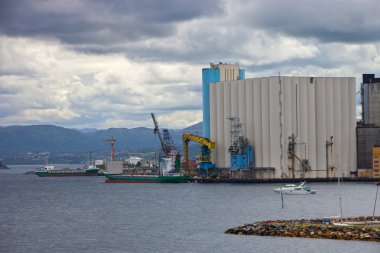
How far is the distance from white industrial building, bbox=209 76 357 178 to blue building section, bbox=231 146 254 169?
99 cm

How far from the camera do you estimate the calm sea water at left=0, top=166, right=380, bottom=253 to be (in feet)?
199

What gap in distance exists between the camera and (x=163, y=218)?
3241 inches

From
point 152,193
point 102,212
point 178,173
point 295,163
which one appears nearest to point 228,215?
point 102,212

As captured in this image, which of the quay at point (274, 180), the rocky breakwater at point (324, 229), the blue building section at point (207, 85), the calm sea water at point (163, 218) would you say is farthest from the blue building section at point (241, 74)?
the rocky breakwater at point (324, 229)

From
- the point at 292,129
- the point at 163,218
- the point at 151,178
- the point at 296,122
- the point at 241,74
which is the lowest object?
the point at 163,218

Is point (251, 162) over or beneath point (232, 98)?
beneath

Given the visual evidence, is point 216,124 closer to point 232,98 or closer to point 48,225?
point 232,98

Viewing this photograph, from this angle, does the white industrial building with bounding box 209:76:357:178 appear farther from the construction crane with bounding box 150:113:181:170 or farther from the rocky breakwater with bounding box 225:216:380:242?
the rocky breakwater with bounding box 225:216:380:242

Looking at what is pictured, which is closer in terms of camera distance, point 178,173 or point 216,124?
point 216,124

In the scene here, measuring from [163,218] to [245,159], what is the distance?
6512 cm

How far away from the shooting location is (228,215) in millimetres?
82875

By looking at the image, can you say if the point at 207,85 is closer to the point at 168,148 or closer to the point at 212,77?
the point at 212,77

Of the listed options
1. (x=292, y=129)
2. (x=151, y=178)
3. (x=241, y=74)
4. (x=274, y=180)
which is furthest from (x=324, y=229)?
(x=241, y=74)

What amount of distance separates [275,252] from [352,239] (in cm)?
506
